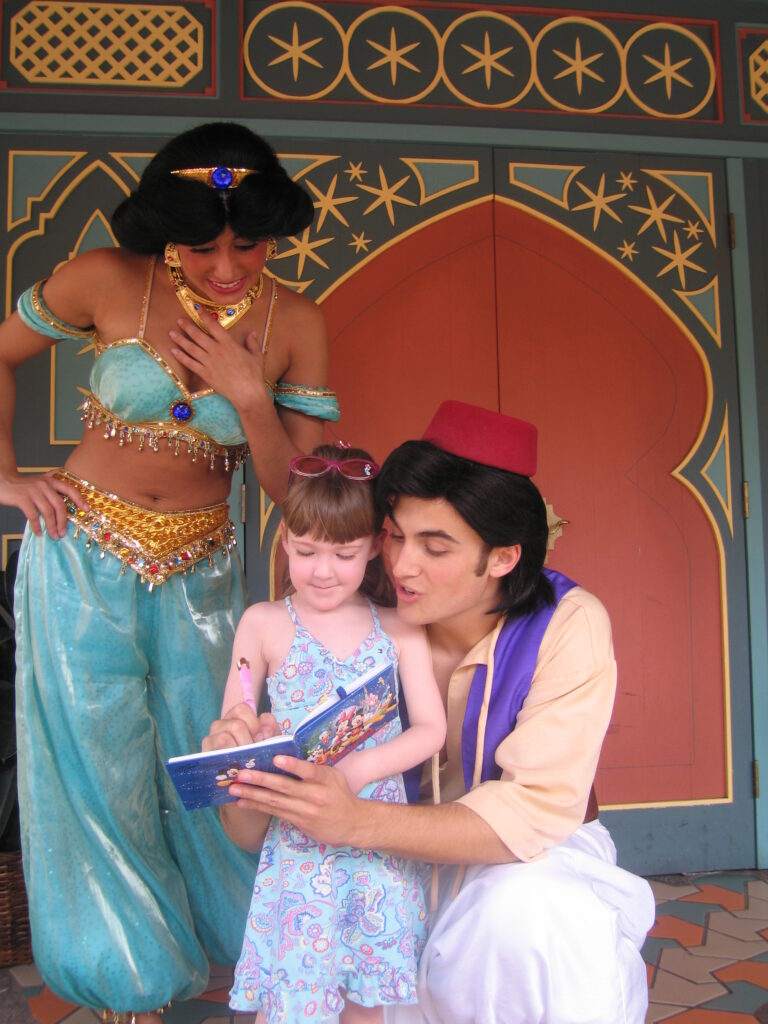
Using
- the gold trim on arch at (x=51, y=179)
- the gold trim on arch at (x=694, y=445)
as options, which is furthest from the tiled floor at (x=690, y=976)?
the gold trim on arch at (x=51, y=179)

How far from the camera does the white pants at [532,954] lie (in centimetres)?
151

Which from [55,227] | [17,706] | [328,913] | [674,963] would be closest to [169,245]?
[17,706]

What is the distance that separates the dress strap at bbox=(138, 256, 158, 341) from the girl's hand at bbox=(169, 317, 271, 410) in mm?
66

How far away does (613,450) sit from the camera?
3316 millimetres

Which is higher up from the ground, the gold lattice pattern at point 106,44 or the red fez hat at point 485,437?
the gold lattice pattern at point 106,44

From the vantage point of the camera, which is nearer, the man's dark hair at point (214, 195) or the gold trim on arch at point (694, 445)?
the man's dark hair at point (214, 195)

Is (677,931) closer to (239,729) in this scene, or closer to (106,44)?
(239,729)

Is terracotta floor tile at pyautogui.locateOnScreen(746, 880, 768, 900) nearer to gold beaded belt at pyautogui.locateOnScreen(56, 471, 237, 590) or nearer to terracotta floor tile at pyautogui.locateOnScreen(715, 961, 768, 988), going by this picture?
terracotta floor tile at pyautogui.locateOnScreen(715, 961, 768, 988)

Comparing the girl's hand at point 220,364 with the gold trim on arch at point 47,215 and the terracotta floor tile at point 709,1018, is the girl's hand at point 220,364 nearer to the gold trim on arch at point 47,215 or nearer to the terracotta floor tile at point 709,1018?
the gold trim on arch at point 47,215

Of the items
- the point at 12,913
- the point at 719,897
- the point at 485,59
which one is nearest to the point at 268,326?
the point at 12,913

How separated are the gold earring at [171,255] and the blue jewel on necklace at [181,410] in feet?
0.91

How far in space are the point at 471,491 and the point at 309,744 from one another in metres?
0.52

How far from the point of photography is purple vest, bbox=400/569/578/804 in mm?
1609

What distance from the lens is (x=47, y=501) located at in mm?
1840
